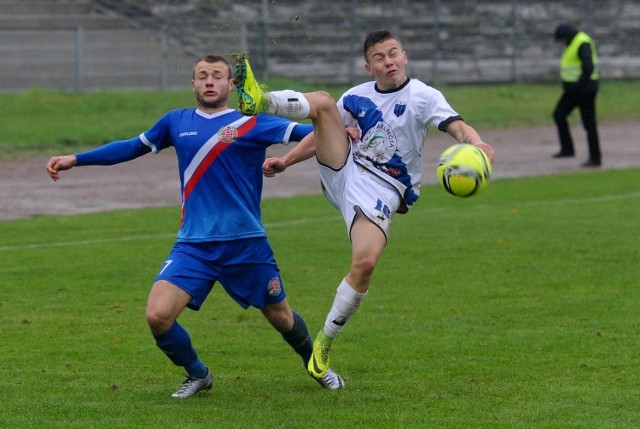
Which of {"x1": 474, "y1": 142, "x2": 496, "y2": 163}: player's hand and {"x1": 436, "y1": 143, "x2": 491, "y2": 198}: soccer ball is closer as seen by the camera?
{"x1": 436, "y1": 143, "x2": 491, "y2": 198}: soccer ball

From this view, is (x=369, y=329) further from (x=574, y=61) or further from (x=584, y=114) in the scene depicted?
(x=574, y=61)

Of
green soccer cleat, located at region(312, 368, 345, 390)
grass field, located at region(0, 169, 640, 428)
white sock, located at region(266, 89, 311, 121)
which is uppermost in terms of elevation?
white sock, located at region(266, 89, 311, 121)

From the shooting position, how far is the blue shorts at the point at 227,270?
7.04 meters

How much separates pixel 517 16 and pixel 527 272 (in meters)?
23.0

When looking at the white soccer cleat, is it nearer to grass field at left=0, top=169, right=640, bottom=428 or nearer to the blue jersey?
grass field at left=0, top=169, right=640, bottom=428

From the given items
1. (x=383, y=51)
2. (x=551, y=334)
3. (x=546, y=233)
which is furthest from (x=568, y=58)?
(x=383, y=51)

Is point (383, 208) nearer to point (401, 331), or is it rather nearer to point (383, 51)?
point (383, 51)

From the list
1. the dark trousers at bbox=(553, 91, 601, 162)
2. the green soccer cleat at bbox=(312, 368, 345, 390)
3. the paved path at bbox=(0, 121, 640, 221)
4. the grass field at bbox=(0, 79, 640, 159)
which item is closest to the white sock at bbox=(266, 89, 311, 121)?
the green soccer cleat at bbox=(312, 368, 345, 390)

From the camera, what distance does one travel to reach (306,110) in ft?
23.6

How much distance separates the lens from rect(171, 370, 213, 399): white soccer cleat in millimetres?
7227

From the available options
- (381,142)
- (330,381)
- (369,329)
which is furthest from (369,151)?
(369,329)

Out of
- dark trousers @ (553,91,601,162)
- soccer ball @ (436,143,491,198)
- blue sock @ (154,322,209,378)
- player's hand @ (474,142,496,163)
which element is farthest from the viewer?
dark trousers @ (553,91,601,162)

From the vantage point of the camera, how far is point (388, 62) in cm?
755

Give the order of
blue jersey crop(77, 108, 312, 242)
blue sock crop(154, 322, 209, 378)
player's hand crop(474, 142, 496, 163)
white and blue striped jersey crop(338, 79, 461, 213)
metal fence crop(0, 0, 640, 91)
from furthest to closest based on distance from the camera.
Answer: metal fence crop(0, 0, 640, 91) < white and blue striped jersey crop(338, 79, 461, 213) < blue jersey crop(77, 108, 312, 242) < blue sock crop(154, 322, 209, 378) < player's hand crop(474, 142, 496, 163)
